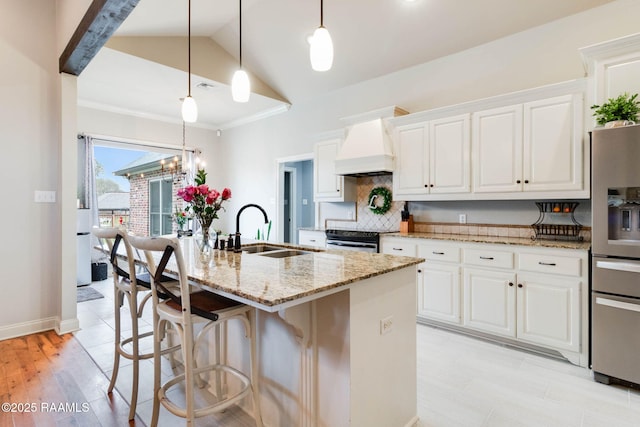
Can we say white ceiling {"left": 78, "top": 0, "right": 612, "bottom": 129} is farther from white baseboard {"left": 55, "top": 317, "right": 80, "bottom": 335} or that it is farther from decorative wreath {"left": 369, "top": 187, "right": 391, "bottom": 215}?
white baseboard {"left": 55, "top": 317, "right": 80, "bottom": 335}

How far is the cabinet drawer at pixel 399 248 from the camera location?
11.2 ft

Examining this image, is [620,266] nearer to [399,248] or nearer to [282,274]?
[399,248]

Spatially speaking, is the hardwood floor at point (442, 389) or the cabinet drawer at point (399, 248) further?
the cabinet drawer at point (399, 248)

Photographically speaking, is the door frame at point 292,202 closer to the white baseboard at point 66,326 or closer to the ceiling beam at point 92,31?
the white baseboard at point 66,326

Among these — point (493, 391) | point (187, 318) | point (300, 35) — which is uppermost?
point (300, 35)

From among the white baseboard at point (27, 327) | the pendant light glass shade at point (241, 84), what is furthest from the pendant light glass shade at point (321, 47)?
the white baseboard at point (27, 327)

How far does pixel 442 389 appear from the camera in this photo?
7.27 feet

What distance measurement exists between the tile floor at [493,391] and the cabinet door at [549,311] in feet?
0.61

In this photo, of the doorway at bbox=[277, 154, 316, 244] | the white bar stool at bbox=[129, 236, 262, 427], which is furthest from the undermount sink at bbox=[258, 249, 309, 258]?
the doorway at bbox=[277, 154, 316, 244]

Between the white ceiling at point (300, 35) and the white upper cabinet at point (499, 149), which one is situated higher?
the white ceiling at point (300, 35)

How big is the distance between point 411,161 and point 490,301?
166 centimetres

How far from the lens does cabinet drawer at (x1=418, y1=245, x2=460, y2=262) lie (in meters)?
3.12

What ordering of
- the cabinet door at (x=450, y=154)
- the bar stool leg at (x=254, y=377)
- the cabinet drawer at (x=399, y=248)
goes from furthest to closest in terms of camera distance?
the cabinet drawer at (x=399, y=248)
the cabinet door at (x=450, y=154)
the bar stool leg at (x=254, y=377)

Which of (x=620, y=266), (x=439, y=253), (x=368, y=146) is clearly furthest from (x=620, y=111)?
(x=368, y=146)
